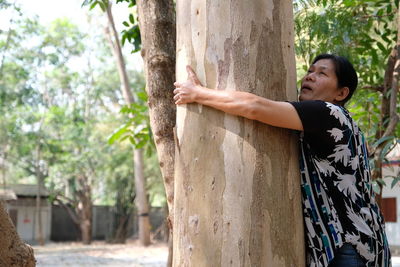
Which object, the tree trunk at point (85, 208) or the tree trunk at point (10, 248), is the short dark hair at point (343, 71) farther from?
the tree trunk at point (85, 208)

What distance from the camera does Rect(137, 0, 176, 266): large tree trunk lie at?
10.2ft

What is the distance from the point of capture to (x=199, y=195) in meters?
1.97

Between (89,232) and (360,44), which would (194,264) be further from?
(89,232)

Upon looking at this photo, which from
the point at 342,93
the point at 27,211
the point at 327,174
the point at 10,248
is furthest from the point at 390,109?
the point at 27,211

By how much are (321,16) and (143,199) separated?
1816cm

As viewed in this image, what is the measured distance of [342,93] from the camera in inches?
95.2

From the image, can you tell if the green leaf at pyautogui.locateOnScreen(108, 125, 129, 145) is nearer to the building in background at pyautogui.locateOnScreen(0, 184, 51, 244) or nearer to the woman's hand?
the woman's hand

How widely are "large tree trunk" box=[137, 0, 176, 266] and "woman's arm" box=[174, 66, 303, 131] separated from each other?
3.54 feet

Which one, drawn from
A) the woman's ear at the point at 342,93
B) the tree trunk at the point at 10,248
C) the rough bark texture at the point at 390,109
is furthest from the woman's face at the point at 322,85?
the rough bark texture at the point at 390,109

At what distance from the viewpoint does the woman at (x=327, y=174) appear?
78.5 inches

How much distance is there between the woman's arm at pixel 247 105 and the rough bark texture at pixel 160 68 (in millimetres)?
1079

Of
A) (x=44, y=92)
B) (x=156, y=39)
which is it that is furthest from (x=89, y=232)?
(x=156, y=39)

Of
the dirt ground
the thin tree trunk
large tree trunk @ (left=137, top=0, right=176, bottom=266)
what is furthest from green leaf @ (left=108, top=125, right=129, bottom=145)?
the thin tree trunk

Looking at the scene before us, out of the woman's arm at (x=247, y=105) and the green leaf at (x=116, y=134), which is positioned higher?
the green leaf at (x=116, y=134)
